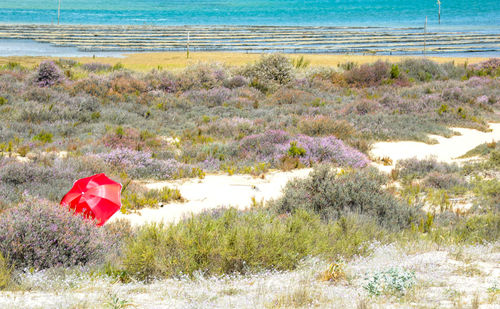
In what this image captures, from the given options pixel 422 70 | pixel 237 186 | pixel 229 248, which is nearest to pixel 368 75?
pixel 422 70

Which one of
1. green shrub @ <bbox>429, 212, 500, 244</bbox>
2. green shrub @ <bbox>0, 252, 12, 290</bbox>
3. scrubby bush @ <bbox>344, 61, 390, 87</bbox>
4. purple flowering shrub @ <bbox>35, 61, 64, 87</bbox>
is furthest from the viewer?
scrubby bush @ <bbox>344, 61, 390, 87</bbox>

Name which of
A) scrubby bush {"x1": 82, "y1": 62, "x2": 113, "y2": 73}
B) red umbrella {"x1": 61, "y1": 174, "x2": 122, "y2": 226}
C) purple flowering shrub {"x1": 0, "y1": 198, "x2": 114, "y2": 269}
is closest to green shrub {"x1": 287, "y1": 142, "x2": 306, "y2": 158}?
red umbrella {"x1": 61, "y1": 174, "x2": 122, "y2": 226}

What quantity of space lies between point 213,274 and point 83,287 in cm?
122

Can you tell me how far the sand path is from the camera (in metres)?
8.06

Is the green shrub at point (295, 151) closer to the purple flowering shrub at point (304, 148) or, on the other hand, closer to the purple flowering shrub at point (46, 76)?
the purple flowering shrub at point (304, 148)

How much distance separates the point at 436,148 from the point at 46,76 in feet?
51.5

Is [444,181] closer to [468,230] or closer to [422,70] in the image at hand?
[468,230]

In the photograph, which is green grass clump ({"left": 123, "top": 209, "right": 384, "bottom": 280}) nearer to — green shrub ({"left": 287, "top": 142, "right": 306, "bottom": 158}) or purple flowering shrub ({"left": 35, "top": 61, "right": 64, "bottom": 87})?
green shrub ({"left": 287, "top": 142, "right": 306, "bottom": 158})

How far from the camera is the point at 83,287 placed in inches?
173

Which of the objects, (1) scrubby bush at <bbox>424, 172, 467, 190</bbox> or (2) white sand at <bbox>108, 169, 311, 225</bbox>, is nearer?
(2) white sand at <bbox>108, 169, 311, 225</bbox>

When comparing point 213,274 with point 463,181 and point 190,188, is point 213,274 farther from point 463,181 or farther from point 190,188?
point 463,181

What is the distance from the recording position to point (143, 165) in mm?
10602

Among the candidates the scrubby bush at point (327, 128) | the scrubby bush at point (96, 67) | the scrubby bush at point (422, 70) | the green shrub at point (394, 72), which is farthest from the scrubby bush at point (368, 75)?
the scrubby bush at point (96, 67)

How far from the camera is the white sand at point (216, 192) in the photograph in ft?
26.3
